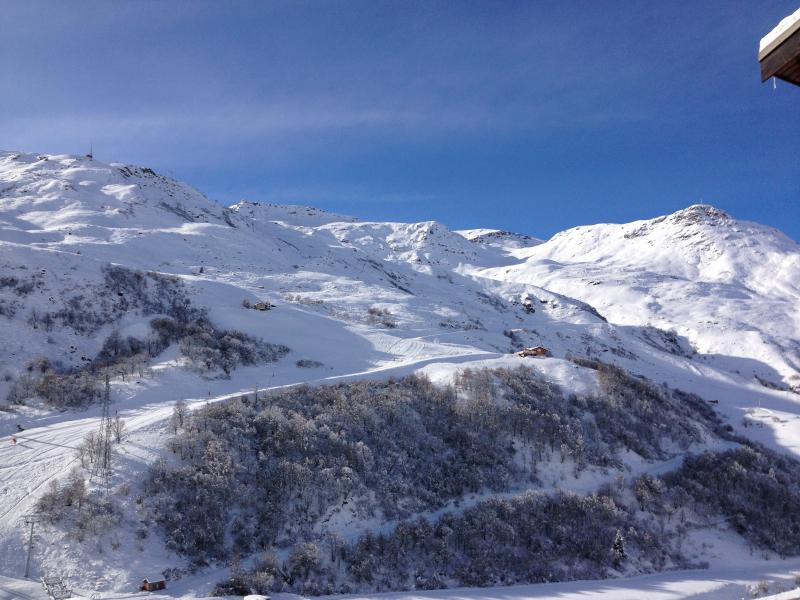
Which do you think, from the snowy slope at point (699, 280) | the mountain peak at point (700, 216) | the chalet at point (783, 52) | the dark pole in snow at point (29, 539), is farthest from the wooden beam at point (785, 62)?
the mountain peak at point (700, 216)

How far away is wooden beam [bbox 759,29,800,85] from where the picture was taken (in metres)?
3.59

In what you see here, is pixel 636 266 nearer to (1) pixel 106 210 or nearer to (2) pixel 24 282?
(1) pixel 106 210

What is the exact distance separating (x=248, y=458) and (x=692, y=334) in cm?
8169

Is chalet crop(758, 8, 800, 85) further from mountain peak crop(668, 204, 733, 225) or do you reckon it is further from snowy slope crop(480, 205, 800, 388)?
mountain peak crop(668, 204, 733, 225)

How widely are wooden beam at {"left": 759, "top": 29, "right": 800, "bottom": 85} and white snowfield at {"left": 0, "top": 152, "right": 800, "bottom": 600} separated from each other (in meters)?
19.4

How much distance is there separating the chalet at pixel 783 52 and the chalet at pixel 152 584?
20.0 metres

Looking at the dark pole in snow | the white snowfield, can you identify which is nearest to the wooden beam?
the white snowfield

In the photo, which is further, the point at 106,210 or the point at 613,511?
the point at 106,210

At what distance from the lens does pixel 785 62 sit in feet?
12.1

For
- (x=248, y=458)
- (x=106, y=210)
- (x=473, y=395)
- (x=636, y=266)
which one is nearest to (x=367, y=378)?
(x=473, y=395)

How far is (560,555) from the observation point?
22.5 meters

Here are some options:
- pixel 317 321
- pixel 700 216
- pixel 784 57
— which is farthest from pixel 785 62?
pixel 700 216

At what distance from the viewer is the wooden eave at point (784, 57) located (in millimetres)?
3587

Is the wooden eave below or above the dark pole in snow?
above
